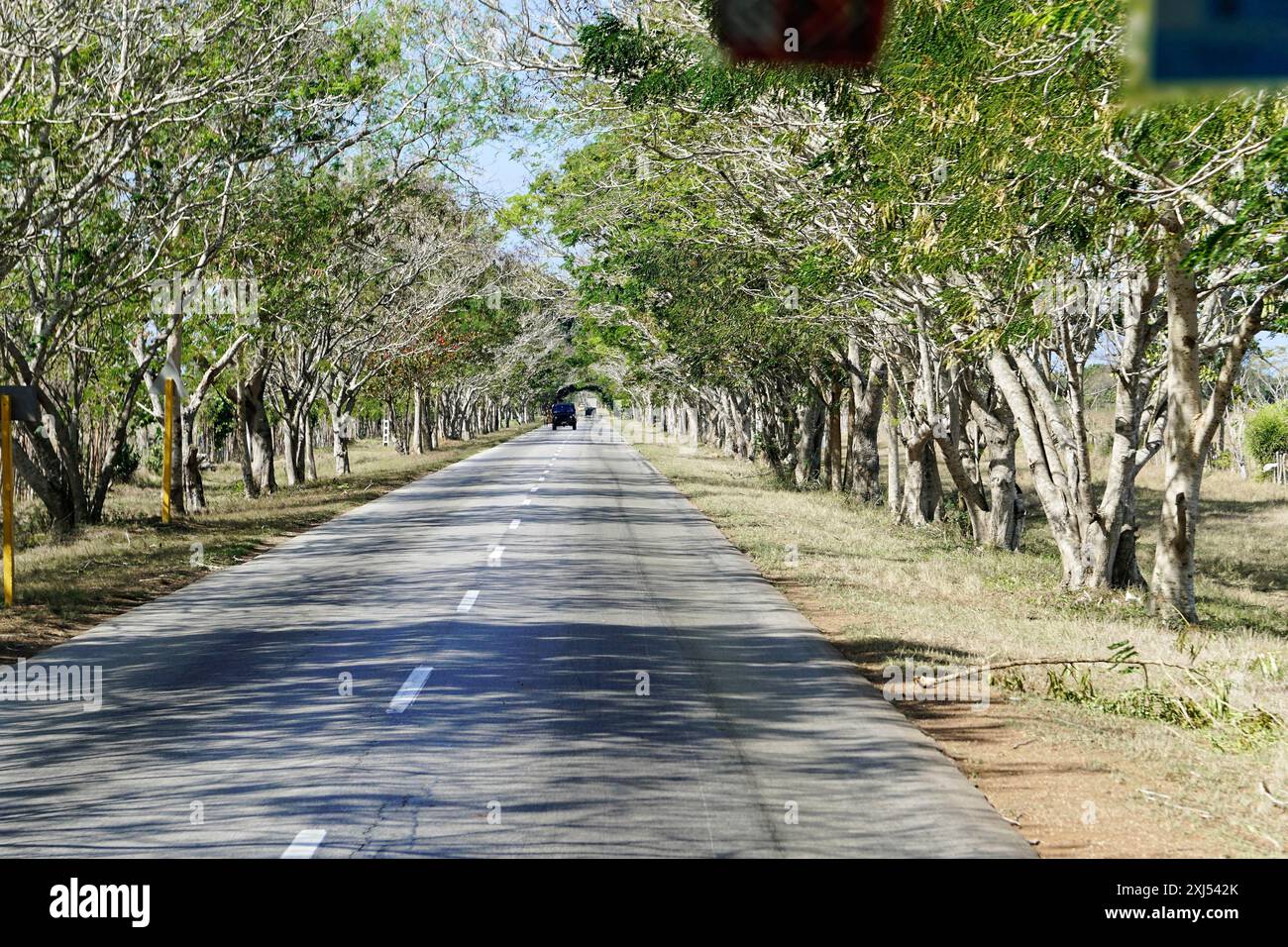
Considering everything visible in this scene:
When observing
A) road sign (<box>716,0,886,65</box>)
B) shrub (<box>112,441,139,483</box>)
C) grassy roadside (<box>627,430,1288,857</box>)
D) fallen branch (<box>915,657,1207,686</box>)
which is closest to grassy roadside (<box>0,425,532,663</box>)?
shrub (<box>112,441,139,483</box>)

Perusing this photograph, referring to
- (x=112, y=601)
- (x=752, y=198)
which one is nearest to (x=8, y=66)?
(x=112, y=601)

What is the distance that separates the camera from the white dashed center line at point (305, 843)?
6449 millimetres

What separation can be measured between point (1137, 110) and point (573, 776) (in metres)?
5.97

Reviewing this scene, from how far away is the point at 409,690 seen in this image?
10516mm

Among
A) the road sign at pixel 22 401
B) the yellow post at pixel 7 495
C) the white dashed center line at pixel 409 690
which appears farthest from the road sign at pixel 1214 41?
the road sign at pixel 22 401

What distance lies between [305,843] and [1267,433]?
65658 mm

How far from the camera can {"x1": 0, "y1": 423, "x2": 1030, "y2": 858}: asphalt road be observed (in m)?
6.97

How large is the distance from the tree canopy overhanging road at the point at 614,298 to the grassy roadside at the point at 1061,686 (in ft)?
1.56

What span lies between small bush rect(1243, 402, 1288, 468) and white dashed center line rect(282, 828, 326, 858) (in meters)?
63.5

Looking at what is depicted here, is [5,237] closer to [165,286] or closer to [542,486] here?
[165,286]

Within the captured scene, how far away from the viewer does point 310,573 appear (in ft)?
60.8

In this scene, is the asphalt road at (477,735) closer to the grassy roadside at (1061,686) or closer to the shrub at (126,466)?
the grassy roadside at (1061,686)

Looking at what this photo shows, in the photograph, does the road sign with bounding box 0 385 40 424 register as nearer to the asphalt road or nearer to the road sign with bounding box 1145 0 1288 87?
the asphalt road

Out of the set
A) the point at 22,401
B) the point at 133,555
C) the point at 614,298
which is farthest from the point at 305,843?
the point at 614,298
